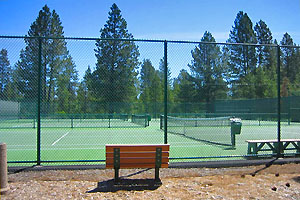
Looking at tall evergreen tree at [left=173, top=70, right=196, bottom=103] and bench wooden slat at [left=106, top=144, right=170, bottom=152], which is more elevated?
tall evergreen tree at [left=173, top=70, right=196, bottom=103]

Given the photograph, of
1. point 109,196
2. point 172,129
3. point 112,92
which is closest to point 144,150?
point 109,196

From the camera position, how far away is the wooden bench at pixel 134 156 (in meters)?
5.75

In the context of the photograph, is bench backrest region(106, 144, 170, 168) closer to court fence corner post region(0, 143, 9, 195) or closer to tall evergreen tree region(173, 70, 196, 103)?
court fence corner post region(0, 143, 9, 195)

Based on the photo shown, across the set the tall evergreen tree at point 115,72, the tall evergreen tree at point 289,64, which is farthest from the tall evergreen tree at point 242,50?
the tall evergreen tree at point 115,72

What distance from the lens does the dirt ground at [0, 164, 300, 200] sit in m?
5.32

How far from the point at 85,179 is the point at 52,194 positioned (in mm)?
955

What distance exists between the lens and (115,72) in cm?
871

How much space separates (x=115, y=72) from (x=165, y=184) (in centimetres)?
390

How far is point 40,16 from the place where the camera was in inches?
1592

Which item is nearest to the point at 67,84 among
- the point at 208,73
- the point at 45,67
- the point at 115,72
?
the point at 45,67

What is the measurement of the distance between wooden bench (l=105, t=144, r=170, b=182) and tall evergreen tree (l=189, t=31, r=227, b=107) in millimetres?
8114

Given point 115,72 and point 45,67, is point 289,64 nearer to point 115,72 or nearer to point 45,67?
point 115,72

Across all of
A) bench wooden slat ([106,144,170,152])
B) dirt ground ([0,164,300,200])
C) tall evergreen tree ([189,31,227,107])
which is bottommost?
dirt ground ([0,164,300,200])

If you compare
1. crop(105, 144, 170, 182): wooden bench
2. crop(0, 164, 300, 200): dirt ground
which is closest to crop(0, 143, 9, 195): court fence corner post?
crop(0, 164, 300, 200): dirt ground
